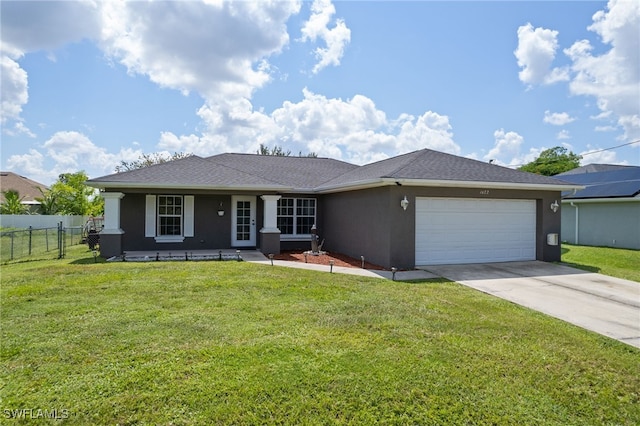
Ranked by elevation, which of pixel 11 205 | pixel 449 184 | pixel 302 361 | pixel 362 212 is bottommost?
pixel 302 361

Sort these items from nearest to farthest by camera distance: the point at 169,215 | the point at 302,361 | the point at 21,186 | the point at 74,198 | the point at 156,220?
the point at 302,361, the point at 156,220, the point at 169,215, the point at 74,198, the point at 21,186

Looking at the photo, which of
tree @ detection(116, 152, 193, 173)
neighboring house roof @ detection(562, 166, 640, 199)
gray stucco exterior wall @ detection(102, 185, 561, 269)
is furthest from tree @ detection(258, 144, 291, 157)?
neighboring house roof @ detection(562, 166, 640, 199)

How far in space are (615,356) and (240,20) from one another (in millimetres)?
12031

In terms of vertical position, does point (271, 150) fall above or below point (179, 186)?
above

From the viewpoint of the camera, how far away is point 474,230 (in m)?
11.7

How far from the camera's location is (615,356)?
468 cm

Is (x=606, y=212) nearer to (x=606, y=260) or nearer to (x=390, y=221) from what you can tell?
(x=606, y=260)

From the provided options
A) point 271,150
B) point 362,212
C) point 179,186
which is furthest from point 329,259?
point 271,150

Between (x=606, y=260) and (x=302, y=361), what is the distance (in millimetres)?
13841

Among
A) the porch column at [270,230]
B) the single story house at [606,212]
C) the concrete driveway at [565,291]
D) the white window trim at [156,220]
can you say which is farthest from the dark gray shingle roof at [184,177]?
the single story house at [606,212]

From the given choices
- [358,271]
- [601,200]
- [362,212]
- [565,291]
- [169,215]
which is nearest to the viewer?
[565,291]

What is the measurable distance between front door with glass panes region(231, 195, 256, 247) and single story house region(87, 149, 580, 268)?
0.04 metres

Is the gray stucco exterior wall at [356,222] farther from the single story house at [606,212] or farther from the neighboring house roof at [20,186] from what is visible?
the neighboring house roof at [20,186]

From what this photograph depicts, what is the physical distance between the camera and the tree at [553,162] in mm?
45062
